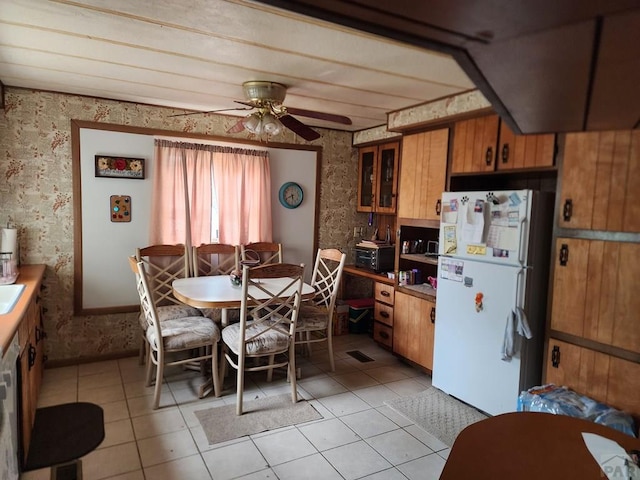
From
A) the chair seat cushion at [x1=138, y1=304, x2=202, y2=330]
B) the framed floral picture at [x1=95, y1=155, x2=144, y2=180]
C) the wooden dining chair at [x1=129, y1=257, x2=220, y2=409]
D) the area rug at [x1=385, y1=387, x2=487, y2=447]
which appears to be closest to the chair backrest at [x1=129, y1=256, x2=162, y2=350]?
the wooden dining chair at [x1=129, y1=257, x2=220, y2=409]

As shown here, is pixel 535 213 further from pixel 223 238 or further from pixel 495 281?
pixel 223 238

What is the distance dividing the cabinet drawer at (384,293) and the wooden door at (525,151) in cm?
162

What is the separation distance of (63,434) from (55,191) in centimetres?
288

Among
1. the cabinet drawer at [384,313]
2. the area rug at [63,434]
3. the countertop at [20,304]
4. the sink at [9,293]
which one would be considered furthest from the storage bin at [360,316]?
the area rug at [63,434]

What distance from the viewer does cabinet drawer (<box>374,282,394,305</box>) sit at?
4137 millimetres

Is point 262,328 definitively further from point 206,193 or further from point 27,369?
point 206,193

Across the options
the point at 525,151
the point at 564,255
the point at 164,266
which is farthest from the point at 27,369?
the point at 525,151

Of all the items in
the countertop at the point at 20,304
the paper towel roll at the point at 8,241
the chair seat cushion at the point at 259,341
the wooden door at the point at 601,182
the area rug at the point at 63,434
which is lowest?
the chair seat cushion at the point at 259,341

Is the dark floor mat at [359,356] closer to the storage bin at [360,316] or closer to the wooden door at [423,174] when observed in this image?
the storage bin at [360,316]

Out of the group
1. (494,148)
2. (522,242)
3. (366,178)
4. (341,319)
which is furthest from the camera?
(366,178)

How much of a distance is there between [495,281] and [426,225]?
0.95 metres

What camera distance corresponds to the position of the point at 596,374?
2.44m

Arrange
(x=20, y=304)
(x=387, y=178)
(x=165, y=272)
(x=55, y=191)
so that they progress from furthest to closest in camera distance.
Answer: (x=387, y=178), (x=165, y=272), (x=55, y=191), (x=20, y=304)

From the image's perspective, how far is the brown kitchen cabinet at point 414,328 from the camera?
12.0 feet
